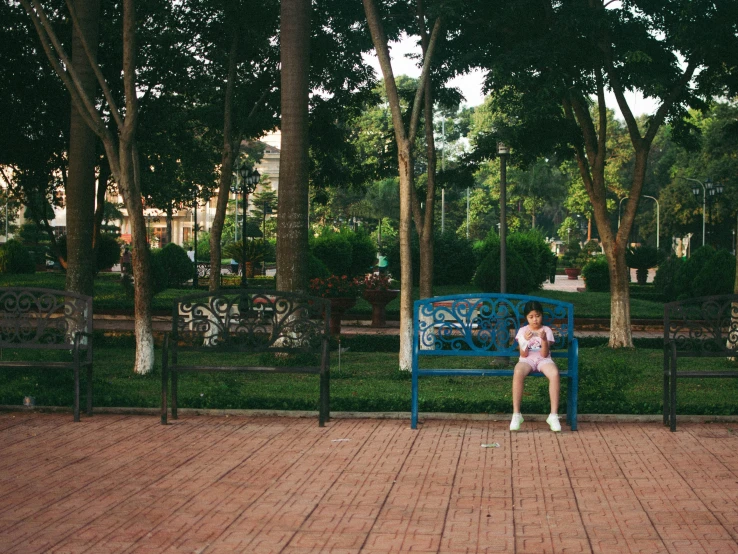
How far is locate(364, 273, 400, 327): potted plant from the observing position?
2216 centimetres

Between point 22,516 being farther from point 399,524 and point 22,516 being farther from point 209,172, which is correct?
point 209,172

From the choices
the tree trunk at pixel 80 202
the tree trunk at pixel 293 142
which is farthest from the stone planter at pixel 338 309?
the tree trunk at pixel 80 202

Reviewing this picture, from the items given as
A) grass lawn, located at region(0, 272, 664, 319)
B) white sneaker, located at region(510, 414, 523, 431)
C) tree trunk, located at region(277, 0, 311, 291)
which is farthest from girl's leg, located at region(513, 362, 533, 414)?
grass lawn, located at region(0, 272, 664, 319)

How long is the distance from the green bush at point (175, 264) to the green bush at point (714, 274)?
17780mm

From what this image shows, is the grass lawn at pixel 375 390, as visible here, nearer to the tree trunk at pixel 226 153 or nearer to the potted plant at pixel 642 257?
the tree trunk at pixel 226 153

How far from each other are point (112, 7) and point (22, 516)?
1731 centimetres

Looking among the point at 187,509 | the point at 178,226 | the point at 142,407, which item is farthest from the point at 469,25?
the point at 178,226

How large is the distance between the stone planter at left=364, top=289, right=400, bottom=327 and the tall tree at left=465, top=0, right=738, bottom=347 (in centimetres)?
499

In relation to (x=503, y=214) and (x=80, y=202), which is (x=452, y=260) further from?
(x=80, y=202)

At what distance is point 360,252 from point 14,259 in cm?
1328

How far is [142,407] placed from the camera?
9.95 metres

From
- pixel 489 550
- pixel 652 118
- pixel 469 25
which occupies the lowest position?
pixel 489 550

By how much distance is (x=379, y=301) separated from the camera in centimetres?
2289

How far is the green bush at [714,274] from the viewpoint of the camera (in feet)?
95.2
